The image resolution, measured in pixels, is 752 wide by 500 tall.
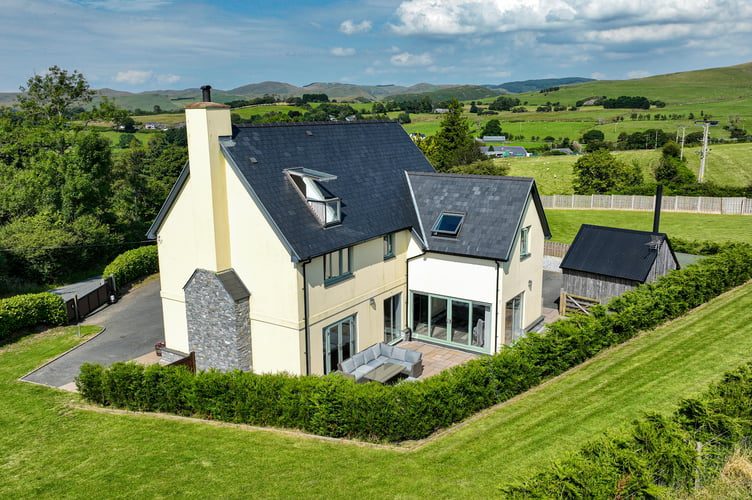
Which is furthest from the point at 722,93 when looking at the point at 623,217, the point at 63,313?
the point at 63,313

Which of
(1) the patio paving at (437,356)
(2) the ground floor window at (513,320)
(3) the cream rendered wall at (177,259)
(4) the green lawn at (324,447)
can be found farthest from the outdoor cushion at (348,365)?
(2) the ground floor window at (513,320)

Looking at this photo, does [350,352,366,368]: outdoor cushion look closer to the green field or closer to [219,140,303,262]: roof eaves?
A: [219,140,303,262]: roof eaves

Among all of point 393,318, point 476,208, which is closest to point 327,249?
point 393,318

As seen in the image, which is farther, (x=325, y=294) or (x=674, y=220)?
(x=674, y=220)

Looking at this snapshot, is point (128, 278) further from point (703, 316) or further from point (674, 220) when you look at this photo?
point (674, 220)

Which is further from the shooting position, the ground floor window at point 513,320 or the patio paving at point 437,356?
the ground floor window at point 513,320

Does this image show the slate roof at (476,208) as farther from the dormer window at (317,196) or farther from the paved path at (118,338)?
the paved path at (118,338)
